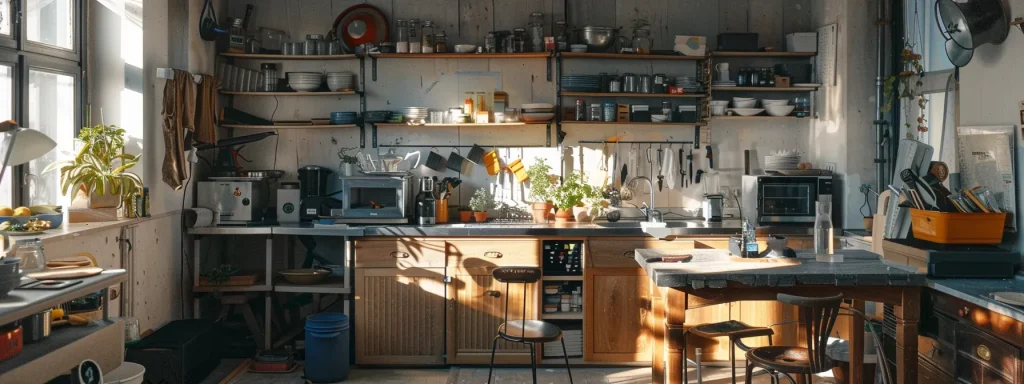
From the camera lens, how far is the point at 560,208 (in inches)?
230

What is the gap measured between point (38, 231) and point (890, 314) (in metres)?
3.94

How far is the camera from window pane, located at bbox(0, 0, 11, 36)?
413 centimetres

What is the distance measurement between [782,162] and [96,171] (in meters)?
4.22

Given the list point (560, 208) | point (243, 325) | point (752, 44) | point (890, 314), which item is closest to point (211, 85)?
point (243, 325)

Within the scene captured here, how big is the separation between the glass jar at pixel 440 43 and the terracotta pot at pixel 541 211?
4.09 feet

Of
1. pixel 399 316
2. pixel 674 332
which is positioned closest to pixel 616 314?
pixel 399 316

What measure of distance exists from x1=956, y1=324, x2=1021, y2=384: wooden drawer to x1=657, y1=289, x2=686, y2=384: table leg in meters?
1.07

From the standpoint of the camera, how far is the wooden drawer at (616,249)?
5.38 m

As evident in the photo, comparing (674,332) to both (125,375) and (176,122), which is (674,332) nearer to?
(125,375)

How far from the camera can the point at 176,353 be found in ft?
15.0

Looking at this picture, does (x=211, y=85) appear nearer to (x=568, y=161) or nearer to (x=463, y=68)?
(x=463, y=68)

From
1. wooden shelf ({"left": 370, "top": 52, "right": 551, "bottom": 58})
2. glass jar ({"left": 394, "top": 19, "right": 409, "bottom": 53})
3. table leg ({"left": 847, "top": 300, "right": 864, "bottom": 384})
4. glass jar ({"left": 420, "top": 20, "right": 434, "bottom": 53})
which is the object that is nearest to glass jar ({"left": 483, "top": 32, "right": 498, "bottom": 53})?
wooden shelf ({"left": 370, "top": 52, "right": 551, "bottom": 58})

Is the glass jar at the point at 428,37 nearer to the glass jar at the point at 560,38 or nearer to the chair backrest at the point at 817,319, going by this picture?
the glass jar at the point at 560,38

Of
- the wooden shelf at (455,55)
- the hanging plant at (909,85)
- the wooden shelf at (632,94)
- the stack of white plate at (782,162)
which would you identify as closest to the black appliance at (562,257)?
the wooden shelf at (632,94)
